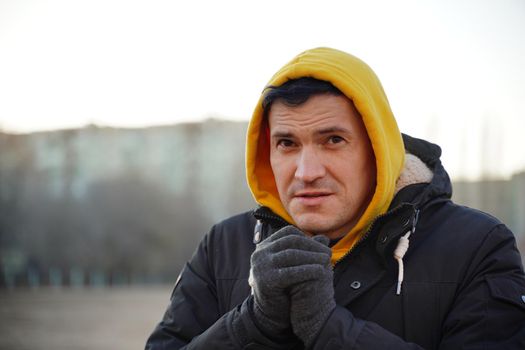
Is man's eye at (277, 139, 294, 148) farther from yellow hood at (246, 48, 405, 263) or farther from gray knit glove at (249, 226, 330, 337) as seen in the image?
gray knit glove at (249, 226, 330, 337)

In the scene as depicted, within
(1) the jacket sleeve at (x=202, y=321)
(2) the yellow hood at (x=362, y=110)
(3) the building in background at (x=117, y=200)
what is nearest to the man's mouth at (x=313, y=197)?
(2) the yellow hood at (x=362, y=110)

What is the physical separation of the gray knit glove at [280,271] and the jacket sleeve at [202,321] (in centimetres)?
6

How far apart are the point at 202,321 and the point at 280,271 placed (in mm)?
606

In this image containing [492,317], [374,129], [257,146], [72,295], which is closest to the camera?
[492,317]

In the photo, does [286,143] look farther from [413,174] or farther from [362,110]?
[413,174]

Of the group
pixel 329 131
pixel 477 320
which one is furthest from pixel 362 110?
pixel 477 320

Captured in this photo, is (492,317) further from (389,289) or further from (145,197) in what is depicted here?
(145,197)

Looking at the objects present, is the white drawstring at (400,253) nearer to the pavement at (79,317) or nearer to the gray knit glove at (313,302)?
the gray knit glove at (313,302)

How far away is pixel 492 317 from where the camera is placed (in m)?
1.73

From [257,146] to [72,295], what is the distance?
1667 cm

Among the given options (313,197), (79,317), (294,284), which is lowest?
(79,317)

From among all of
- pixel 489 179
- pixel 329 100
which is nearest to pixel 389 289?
pixel 329 100

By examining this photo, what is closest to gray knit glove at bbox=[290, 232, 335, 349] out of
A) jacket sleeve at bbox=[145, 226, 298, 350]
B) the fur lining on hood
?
jacket sleeve at bbox=[145, 226, 298, 350]

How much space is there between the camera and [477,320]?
1.74 m
